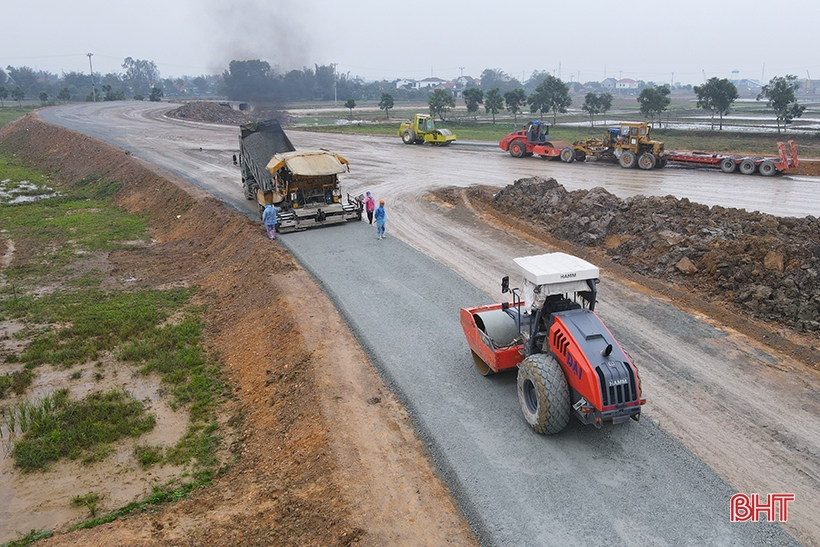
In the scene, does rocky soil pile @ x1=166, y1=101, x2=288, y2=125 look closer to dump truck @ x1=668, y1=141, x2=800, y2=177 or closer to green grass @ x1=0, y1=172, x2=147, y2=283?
green grass @ x1=0, y1=172, x2=147, y2=283

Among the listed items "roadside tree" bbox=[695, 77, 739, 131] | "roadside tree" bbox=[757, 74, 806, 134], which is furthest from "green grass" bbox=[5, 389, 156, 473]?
"roadside tree" bbox=[695, 77, 739, 131]

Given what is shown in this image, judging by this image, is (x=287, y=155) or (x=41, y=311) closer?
(x=41, y=311)

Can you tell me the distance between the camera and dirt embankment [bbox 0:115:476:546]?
24.7ft

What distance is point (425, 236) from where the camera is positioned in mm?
20359

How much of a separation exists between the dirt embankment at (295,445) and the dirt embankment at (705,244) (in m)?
8.90

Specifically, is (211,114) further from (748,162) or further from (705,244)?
(705,244)

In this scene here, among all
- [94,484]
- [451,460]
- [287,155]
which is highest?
[287,155]

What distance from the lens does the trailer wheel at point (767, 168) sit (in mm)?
29406

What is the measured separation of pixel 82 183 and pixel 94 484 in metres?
28.7

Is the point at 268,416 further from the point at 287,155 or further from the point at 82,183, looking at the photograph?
the point at 82,183

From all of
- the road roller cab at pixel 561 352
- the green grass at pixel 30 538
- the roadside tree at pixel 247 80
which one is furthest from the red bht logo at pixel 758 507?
the roadside tree at pixel 247 80

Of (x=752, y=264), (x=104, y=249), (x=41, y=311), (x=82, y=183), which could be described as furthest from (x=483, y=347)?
(x=82, y=183)

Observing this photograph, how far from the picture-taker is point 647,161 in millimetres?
32500

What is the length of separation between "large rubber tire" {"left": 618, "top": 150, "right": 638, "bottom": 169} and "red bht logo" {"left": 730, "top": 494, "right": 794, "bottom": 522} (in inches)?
1094
